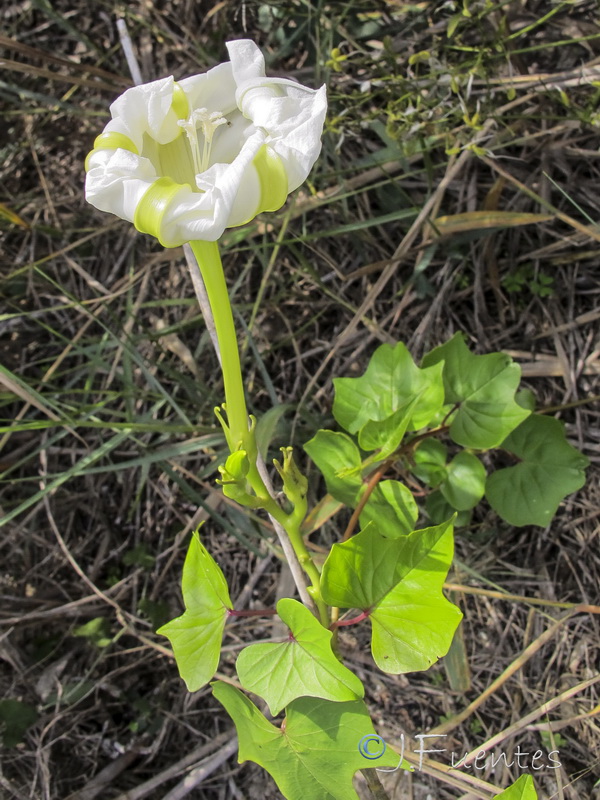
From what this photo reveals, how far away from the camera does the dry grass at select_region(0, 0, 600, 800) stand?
1943 millimetres

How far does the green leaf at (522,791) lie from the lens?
51.0 inches

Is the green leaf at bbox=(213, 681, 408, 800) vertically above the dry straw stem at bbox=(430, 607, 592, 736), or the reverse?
the green leaf at bbox=(213, 681, 408, 800)

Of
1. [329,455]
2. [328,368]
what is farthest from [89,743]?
[328,368]

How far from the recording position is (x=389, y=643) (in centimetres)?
138

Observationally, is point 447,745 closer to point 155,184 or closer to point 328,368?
point 328,368

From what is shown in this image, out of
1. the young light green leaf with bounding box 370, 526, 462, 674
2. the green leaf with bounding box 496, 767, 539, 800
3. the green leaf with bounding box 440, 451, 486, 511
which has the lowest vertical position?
the green leaf with bounding box 496, 767, 539, 800

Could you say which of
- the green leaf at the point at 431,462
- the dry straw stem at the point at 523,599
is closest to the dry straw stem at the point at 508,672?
the dry straw stem at the point at 523,599

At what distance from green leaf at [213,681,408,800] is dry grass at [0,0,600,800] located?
518 millimetres

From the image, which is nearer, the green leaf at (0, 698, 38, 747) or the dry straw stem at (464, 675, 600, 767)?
the dry straw stem at (464, 675, 600, 767)

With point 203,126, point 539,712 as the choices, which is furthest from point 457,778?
point 203,126

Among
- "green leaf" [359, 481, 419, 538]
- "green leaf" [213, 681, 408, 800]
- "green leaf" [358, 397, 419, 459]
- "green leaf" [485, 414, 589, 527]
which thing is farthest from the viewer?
"green leaf" [485, 414, 589, 527]

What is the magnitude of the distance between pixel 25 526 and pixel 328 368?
117 centimetres

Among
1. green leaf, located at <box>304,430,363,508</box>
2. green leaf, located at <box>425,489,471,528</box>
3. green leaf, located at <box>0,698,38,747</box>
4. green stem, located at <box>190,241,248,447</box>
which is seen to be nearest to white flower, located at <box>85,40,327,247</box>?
green stem, located at <box>190,241,248,447</box>

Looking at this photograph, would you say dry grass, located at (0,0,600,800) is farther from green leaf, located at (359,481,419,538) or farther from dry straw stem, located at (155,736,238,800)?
green leaf, located at (359,481,419,538)
